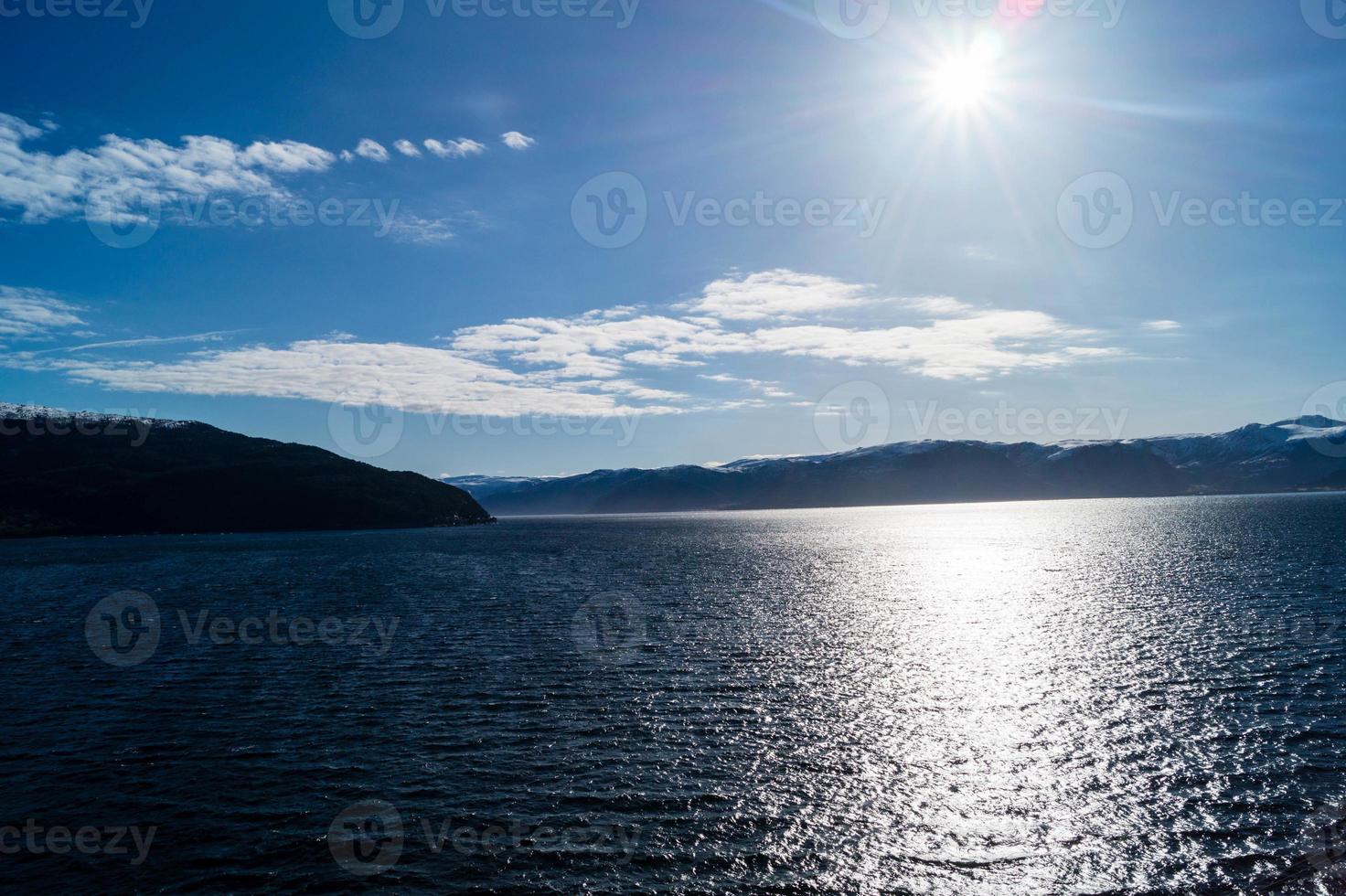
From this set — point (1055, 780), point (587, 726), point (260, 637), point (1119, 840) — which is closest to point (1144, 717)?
point (1055, 780)

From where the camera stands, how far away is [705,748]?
1560 inches

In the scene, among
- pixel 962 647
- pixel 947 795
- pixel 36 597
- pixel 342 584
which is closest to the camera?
pixel 947 795

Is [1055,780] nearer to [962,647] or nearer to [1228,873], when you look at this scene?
[1228,873]

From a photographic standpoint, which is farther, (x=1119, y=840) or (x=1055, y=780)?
(x=1055, y=780)

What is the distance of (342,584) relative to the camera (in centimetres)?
11706

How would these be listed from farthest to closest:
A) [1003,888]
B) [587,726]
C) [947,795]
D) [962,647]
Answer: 1. [962,647]
2. [587,726]
3. [947,795]
4. [1003,888]

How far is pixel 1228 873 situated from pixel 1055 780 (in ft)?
28.1

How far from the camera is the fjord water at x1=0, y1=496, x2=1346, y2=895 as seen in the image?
2791 cm

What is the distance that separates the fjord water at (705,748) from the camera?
27906 mm

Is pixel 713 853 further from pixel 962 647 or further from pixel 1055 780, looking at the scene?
pixel 962 647

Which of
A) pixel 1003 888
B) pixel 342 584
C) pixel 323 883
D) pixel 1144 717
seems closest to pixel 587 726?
pixel 323 883

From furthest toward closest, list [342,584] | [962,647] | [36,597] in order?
[342,584] < [36,597] < [962,647]

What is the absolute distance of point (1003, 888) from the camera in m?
26.2

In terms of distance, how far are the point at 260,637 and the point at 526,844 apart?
5541 centimetres
